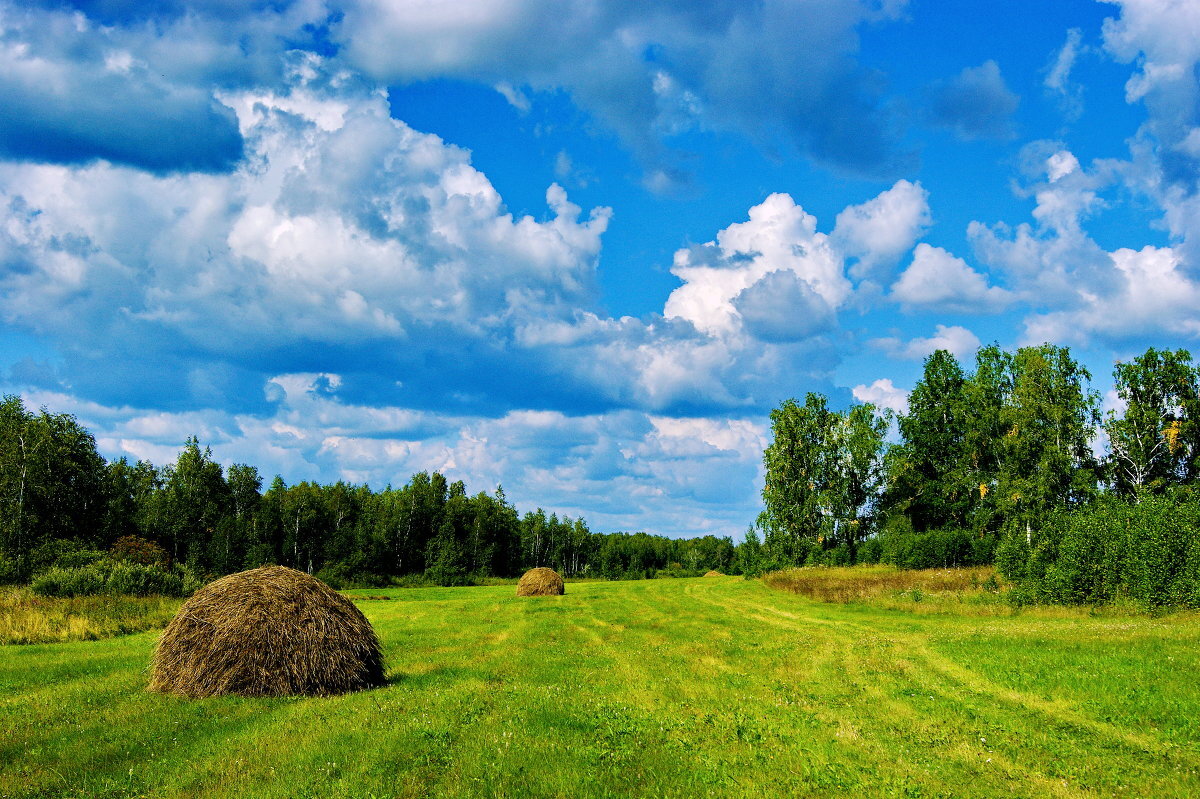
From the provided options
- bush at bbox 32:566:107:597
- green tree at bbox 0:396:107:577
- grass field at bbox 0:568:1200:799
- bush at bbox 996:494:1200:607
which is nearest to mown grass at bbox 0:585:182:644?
bush at bbox 32:566:107:597

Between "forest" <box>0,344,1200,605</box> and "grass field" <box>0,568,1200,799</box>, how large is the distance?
12163 millimetres

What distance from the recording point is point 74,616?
3044 centimetres

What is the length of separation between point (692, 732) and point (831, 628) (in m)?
22.5

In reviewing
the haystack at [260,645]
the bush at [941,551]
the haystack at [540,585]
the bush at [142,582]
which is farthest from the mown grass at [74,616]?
the bush at [941,551]

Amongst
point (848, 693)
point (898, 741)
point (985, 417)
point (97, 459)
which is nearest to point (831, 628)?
point (848, 693)

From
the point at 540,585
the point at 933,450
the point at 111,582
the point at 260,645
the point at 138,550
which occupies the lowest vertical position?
the point at 540,585

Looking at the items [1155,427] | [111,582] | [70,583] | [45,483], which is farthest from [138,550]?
[1155,427]

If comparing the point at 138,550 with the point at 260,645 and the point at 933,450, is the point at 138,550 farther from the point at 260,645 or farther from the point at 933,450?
the point at 933,450

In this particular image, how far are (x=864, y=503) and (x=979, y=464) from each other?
15.9 meters

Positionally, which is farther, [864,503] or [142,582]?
[864,503]

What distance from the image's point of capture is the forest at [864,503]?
36406 mm

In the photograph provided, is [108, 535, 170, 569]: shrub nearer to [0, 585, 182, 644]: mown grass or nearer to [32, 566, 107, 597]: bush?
[32, 566, 107, 597]: bush

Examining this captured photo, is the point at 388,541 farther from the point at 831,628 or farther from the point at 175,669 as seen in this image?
the point at 175,669

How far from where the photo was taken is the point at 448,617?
40156 mm
